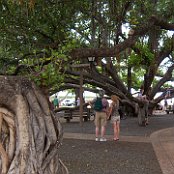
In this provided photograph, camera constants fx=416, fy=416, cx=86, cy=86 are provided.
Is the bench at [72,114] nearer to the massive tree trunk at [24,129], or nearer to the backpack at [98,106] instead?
the backpack at [98,106]

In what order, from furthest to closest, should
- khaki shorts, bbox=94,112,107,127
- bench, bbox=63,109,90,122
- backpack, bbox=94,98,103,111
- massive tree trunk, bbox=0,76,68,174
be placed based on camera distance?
bench, bbox=63,109,90,122
khaki shorts, bbox=94,112,107,127
backpack, bbox=94,98,103,111
massive tree trunk, bbox=0,76,68,174

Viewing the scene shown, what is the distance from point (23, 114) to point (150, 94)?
2339 centimetres

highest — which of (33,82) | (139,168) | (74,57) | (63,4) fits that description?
(63,4)

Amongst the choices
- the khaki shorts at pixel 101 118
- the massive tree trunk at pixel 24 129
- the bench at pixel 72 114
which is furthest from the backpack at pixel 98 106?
the bench at pixel 72 114

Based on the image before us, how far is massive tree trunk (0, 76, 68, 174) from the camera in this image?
584cm

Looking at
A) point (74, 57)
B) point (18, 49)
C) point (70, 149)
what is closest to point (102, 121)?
point (70, 149)

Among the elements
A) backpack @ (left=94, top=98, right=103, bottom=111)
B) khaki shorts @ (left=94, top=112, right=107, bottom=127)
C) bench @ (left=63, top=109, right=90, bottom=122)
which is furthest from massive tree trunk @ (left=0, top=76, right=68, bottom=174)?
bench @ (left=63, top=109, right=90, bottom=122)

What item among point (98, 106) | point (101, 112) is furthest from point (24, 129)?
point (101, 112)

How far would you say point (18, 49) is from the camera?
9234mm

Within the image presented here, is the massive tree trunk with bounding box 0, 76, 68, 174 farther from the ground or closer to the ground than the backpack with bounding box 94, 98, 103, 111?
closer to the ground

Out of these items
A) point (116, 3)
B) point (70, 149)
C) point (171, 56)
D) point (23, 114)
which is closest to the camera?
point (23, 114)

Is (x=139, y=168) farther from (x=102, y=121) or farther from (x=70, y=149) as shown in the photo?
(x=102, y=121)

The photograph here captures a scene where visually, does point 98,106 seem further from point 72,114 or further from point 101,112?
point 72,114

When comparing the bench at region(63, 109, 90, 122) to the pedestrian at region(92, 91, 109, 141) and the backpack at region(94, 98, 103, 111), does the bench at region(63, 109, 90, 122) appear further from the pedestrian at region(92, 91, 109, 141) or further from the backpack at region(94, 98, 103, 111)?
the backpack at region(94, 98, 103, 111)
